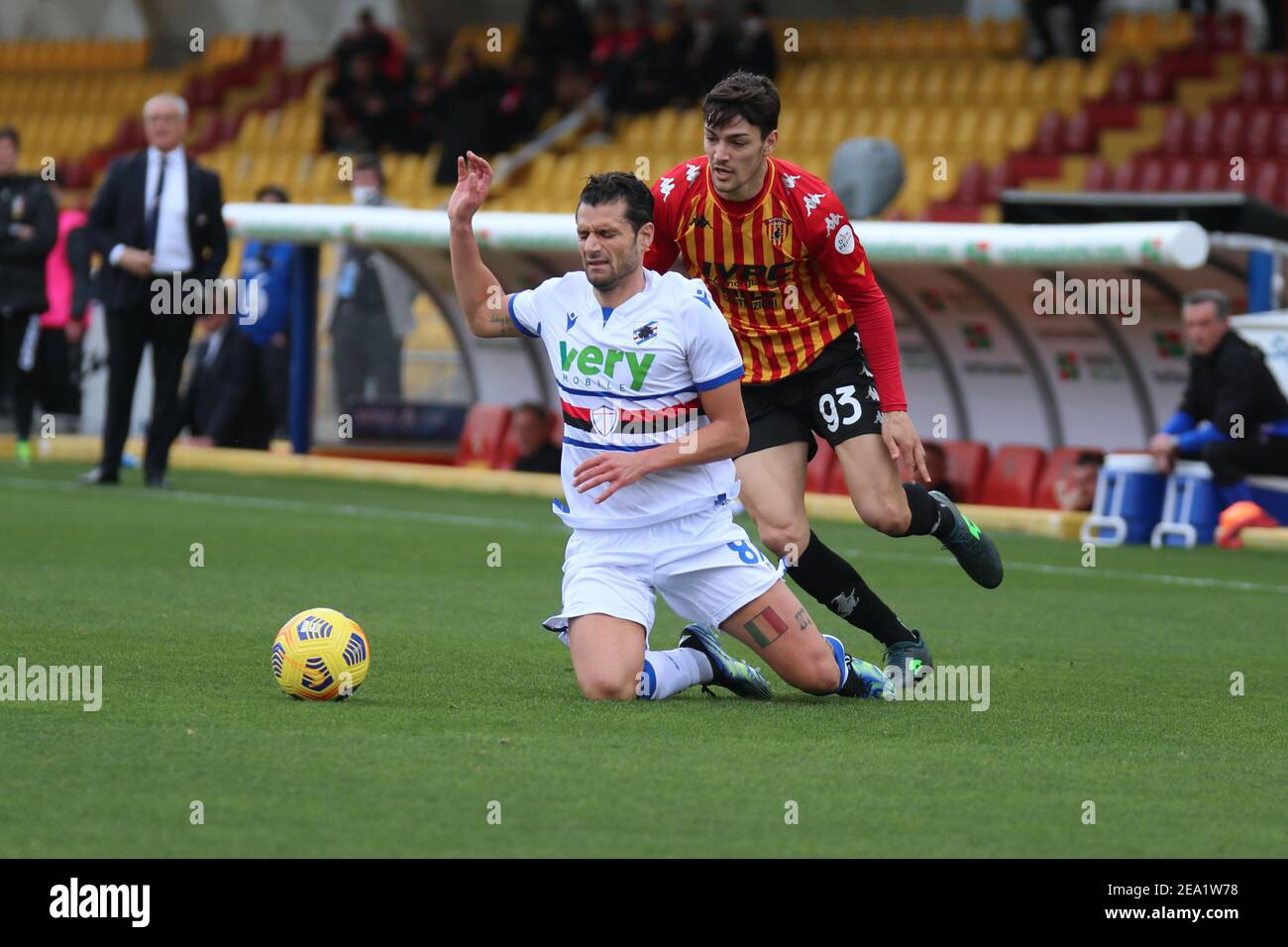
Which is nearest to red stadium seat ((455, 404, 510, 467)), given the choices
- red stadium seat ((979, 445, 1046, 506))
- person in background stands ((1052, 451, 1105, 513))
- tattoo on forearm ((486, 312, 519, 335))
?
red stadium seat ((979, 445, 1046, 506))

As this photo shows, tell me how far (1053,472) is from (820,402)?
775 cm

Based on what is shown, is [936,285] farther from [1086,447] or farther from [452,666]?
[452,666]

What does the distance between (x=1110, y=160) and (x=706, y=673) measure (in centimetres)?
1476

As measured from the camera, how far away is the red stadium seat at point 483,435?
56.4ft

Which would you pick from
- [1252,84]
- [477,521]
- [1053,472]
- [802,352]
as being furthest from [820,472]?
[802,352]

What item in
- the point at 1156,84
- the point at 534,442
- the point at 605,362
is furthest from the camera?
the point at 1156,84

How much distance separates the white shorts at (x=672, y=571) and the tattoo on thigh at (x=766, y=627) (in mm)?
66

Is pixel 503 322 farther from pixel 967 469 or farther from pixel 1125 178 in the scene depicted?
pixel 1125 178

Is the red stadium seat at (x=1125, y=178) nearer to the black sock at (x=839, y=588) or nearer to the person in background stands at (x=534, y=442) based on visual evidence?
the person in background stands at (x=534, y=442)

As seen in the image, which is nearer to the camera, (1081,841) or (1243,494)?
(1081,841)

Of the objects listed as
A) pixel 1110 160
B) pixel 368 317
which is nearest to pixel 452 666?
pixel 368 317

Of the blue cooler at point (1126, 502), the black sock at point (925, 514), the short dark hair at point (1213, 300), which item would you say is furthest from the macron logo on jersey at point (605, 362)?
the blue cooler at point (1126, 502)

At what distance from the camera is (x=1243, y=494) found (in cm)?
1348

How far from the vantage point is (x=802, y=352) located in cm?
751
